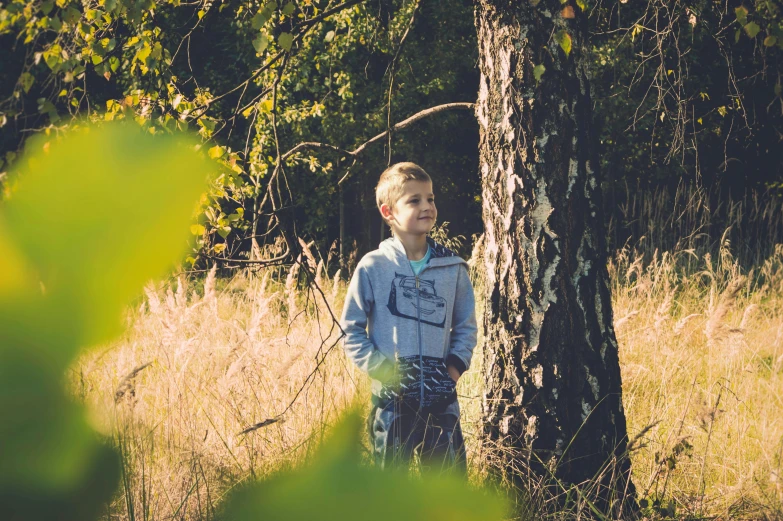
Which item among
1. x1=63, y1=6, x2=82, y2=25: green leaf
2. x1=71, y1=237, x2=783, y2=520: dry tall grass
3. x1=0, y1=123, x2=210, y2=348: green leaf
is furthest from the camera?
x1=71, y1=237, x2=783, y2=520: dry tall grass

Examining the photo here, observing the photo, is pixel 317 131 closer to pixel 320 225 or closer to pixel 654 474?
pixel 320 225

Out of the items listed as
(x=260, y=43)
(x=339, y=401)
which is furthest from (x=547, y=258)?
(x=260, y=43)

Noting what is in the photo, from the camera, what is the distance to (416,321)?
85.7 inches

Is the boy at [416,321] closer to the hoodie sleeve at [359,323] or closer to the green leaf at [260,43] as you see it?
the hoodie sleeve at [359,323]

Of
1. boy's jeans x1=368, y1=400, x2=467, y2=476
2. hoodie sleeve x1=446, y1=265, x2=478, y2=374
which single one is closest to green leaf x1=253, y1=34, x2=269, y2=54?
hoodie sleeve x1=446, y1=265, x2=478, y2=374

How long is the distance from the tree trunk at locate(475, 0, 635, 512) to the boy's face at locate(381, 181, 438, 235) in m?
0.22

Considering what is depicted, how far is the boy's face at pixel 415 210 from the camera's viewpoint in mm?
→ 2281

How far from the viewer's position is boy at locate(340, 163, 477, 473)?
6.97 ft

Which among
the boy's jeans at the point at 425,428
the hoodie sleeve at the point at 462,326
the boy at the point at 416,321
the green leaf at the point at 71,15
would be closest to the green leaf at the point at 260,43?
the green leaf at the point at 71,15

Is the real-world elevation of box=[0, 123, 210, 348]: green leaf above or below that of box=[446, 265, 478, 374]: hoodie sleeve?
above

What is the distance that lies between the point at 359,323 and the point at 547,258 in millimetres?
606

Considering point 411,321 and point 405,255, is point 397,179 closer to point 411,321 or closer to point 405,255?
point 405,255

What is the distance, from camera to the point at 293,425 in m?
2.52

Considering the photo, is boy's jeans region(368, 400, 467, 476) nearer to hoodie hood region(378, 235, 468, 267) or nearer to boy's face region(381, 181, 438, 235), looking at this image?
hoodie hood region(378, 235, 468, 267)
